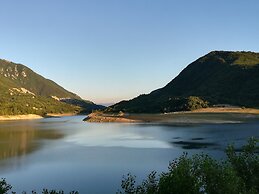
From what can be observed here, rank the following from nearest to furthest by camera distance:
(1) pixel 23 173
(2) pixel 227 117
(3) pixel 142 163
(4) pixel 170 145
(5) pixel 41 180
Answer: (5) pixel 41 180 → (1) pixel 23 173 → (3) pixel 142 163 → (4) pixel 170 145 → (2) pixel 227 117

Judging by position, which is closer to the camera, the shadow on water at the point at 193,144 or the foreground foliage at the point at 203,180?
the foreground foliage at the point at 203,180

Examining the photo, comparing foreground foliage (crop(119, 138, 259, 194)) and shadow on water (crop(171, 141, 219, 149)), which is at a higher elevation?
foreground foliage (crop(119, 138, 259, 194))

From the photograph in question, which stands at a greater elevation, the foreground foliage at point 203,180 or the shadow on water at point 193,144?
the foreground foliage at point 203,180

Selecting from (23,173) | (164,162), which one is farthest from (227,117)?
(23,173)

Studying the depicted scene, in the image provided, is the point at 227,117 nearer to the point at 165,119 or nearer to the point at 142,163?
the point at 165,119

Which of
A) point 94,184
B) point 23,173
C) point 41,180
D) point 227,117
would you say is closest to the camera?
point 94,184

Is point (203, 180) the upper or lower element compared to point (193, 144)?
upper

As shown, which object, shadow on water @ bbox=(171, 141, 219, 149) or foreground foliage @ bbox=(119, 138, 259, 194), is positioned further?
shadow on water @ bbox=(171, 141, 219, 149)

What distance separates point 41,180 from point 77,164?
1312cm

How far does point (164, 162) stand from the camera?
61.5 m

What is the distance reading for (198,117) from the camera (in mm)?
183500

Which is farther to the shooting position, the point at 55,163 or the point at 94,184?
the point at 55,163

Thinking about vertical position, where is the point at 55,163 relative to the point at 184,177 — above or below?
below

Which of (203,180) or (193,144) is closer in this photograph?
(203,180)
